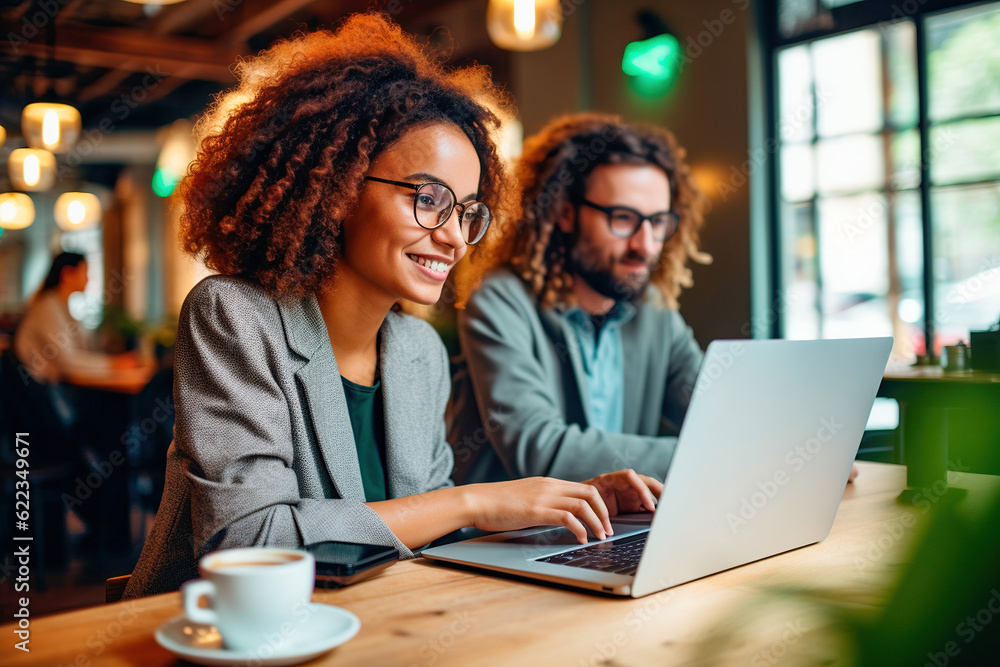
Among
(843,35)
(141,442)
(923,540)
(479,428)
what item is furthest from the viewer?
(843,35)

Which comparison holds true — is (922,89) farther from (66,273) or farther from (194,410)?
(66,273)

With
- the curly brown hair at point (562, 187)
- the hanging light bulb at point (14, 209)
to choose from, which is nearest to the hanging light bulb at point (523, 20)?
the curly brown hair at point (562, 187)

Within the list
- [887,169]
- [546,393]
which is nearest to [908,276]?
[887,169]

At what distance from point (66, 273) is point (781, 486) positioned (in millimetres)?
5146

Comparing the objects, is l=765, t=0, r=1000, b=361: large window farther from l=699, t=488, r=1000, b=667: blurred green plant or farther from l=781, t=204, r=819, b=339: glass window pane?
l=699, t=488, r=1000, b=667: blurred green plant

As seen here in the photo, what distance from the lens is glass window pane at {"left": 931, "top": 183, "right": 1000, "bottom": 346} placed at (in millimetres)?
3748

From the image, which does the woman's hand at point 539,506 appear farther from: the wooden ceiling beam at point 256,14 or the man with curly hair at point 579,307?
the wooden ceiling beam at point 256,14

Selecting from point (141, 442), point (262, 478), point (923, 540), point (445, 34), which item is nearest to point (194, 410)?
point (262, 478)

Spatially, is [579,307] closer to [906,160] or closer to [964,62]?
[906,160]

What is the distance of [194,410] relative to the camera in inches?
41.8

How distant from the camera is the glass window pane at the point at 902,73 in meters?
3.99

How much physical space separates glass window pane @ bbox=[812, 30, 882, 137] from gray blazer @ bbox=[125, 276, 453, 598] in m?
3.74

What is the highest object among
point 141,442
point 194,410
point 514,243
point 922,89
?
point 922,89

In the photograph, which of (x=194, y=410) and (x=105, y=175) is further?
(x=105, y=175)
